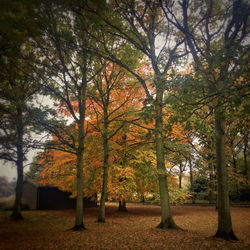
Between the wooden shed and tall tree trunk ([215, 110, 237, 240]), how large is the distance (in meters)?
20.2

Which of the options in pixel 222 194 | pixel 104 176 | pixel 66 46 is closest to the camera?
pixel 222 194

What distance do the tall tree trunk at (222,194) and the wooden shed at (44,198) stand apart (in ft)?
66.3

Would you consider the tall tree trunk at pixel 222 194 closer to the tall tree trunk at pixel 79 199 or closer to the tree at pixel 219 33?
the tree at pixel 219 33

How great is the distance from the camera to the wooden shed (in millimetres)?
22030

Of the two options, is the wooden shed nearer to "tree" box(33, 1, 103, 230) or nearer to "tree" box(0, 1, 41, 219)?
"tree" box(0, 1, 41, 219)

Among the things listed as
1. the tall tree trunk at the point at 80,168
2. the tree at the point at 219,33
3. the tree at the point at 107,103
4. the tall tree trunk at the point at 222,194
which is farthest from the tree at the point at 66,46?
the tall tree trunk at the point at 222,194

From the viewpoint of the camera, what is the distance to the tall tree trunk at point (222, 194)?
7.02m

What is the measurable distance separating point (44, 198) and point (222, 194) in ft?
68.1

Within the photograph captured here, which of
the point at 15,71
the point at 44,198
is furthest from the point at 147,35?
the point at 44,198

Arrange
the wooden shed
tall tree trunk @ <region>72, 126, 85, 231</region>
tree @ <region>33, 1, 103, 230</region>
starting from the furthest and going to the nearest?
the wooden shed, tall tree trunk @ <region>72, 126, 85, 231</region>, tree @ <region>33, 1, 103, 230</region>

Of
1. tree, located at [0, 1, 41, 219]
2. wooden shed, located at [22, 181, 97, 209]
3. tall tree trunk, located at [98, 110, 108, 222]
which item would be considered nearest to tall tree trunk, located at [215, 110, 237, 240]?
tall tree trunk, located at [98, 110, 108, 222]

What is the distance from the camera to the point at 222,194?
24.1ft

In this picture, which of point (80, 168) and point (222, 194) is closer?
point (222, 194)

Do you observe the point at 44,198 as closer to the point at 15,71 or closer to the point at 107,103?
the point at 107,103
